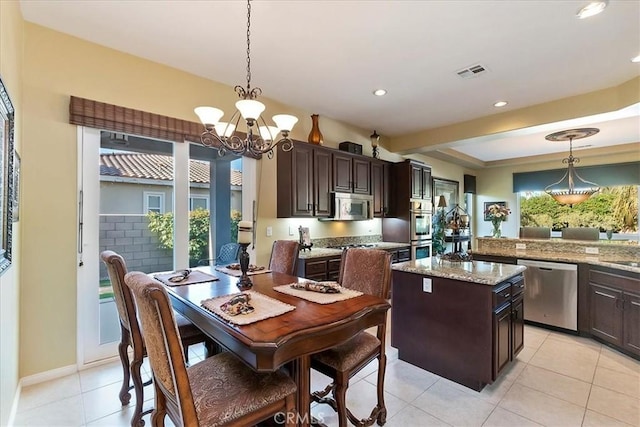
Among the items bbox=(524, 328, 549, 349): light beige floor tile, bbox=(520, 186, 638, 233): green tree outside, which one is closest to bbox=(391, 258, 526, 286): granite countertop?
bbox=(524, 328, 549, 349): light beige floor tile

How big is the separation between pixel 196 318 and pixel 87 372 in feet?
5.96

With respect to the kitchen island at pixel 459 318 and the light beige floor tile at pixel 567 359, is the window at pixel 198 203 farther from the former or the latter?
the light beige floor tile at pixel 567 359

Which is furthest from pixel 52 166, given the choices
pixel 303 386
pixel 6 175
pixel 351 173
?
pixel 351 173

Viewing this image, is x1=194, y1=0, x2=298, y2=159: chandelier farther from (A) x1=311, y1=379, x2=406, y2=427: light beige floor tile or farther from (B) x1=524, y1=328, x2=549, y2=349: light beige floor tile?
(B) x1=524, y1=328, x2=549, y2=349: light beige floor tile

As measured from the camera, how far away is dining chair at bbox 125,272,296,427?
1107 millimetres

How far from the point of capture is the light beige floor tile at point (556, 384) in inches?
87.8

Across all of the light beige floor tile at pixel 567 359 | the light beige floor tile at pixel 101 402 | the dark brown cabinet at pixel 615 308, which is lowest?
the light beige floor tile at pixel 567 359

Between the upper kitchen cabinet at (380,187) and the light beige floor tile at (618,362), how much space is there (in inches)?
126

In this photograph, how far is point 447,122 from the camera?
16.0 ft

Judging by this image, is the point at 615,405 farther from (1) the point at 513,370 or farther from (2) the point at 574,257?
(2) the point at 574,257

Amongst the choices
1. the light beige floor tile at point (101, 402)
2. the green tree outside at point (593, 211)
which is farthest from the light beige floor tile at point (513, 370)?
the green tree outside at point (593, 211)

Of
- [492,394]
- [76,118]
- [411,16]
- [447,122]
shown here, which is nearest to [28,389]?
[76,118]

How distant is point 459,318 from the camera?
238 cm

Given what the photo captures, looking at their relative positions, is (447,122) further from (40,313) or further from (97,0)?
(40,313)
